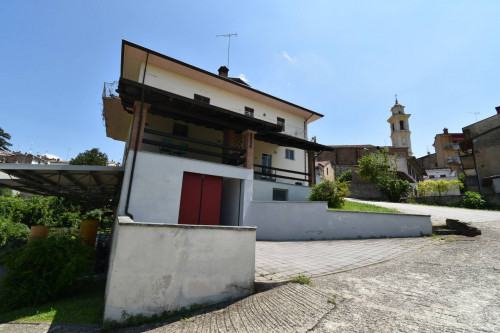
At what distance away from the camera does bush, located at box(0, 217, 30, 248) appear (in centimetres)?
1490

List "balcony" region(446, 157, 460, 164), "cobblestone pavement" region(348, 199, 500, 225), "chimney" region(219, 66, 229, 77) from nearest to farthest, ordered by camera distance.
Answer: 1. "cobblestone pavement" region(348, 199, 500, 225)
2. "chimney" region(219, 66, 229, 77)
3. "balcony" region(446, 157, 460, 164)

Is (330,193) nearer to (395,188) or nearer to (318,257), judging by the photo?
(318,257)

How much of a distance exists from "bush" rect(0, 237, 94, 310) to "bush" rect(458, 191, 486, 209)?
2303 centimetres

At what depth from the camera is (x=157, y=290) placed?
153 inches

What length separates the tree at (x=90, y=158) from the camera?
67.3ft

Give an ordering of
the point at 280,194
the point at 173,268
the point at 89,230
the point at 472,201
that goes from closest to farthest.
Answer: the point at 173,268
the point at 89,230
the point at 280,194
the point at 472,201

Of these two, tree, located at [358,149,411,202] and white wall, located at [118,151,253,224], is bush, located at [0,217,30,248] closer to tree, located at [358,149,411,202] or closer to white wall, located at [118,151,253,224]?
white wall, located at [118,151,253,224]

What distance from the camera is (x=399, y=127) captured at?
47.8 metres

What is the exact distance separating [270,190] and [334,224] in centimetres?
465

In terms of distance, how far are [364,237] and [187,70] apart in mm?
12982

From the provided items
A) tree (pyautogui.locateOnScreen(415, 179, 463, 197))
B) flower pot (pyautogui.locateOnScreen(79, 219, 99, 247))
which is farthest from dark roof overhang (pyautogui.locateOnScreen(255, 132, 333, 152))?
tree (pyautogui.locateOnScreen(415, 179, 463, 197))

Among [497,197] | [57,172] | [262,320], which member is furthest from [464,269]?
[497,197]

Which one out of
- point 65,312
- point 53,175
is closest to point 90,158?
point 53,175

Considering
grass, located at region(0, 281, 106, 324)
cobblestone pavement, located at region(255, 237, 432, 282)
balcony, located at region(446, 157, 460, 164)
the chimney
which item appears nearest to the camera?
grass, located at region(0, 281, 106, 324)
